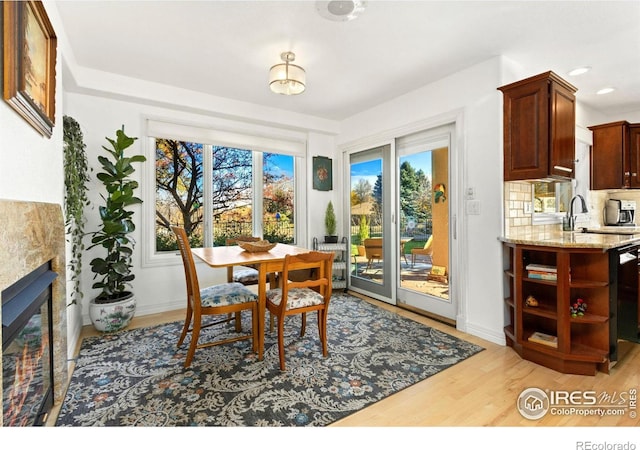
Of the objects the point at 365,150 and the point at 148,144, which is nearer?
the point at 148,144

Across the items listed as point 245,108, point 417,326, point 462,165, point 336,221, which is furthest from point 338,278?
point 245,108

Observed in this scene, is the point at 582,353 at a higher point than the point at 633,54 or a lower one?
lower

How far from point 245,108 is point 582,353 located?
4006mm

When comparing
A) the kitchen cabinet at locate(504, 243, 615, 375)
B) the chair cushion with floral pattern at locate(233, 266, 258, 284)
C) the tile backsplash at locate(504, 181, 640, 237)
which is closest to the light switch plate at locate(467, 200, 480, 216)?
the tile backsplash at locate(504, 181, 640, 237)

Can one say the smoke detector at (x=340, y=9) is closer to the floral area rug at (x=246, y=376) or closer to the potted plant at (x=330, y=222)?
the floral area rug at (x=246, y=376)

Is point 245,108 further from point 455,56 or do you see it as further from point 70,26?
point 455,56

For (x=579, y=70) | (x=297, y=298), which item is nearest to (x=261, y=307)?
(x=297, y=298)

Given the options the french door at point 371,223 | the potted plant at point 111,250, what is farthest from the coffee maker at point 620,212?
the potted plant at point 111,250

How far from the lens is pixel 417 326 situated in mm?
3006

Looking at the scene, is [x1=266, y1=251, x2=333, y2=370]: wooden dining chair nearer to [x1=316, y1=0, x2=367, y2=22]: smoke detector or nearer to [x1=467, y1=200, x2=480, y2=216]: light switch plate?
[x1=467, y1=200, x2=480, y2=216]: light switch plate

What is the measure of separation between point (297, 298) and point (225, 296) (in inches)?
21.8

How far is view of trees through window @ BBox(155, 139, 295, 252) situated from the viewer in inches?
141

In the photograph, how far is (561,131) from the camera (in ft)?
8.30
